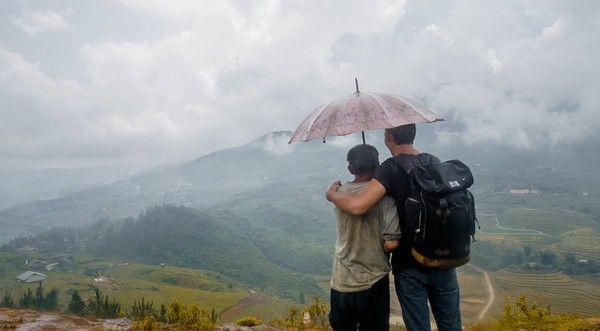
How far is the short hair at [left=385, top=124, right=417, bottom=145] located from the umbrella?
7 cm

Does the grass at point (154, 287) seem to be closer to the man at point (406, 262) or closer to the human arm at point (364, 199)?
the man at point (406, 262)

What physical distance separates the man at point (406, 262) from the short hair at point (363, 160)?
18cm

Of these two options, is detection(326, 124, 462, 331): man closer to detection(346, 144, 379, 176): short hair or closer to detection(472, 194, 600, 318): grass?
detection(346, 144, 379, 176): short hair

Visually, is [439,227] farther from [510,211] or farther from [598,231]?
[510,211]

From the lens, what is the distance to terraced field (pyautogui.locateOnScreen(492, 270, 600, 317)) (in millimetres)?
53234

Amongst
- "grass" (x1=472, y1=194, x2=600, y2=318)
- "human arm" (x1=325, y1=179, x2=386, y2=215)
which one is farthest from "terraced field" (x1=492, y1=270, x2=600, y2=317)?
"human arm" (x1=325, y1=179, x2=386, y2=215)

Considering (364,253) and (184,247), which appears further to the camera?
(184,247)

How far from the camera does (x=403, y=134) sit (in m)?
3.30

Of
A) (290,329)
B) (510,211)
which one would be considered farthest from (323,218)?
(290,329)

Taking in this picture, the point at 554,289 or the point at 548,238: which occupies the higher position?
the point at 548,238

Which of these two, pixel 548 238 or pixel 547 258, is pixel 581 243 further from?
pixel 547 258

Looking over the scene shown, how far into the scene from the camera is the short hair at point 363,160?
130 inches

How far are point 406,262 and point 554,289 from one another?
3029 inches

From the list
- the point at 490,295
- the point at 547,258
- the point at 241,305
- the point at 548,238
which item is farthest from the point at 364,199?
the point at 548,238
